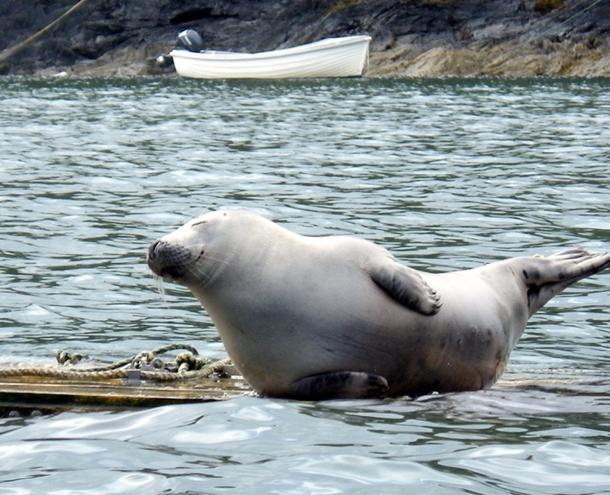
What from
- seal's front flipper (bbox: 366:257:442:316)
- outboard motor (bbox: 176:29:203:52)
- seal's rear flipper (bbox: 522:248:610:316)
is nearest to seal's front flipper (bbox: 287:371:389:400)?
seal's front flipper (bbox: 366:257:442:316)

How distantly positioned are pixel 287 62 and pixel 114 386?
117 ft

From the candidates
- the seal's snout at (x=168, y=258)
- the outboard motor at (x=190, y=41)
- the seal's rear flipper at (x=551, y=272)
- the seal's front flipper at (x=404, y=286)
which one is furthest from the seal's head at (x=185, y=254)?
the outboard motor at (x=190, y=41)

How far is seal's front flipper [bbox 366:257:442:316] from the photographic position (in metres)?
5.79

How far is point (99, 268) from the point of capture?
33.0 feet

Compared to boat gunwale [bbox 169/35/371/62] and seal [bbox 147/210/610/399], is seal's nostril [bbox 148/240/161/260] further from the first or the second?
boat gunwale [bbox 169/35/371/62]

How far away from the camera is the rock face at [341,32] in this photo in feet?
125

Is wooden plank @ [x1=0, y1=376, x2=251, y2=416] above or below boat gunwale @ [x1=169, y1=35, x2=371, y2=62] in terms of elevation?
below

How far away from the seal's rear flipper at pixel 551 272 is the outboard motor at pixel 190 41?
3929 cm

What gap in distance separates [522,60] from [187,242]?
32.8 meters

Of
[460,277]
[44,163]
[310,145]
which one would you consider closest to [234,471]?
[460,277]

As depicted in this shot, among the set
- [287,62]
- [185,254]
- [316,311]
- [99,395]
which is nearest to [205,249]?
[185,254]

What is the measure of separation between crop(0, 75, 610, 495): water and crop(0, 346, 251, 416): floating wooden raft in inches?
4.1

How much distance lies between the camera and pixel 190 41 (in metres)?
45.1

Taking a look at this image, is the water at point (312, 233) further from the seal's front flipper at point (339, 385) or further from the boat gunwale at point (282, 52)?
the boat gunwale at point (282, 52)
